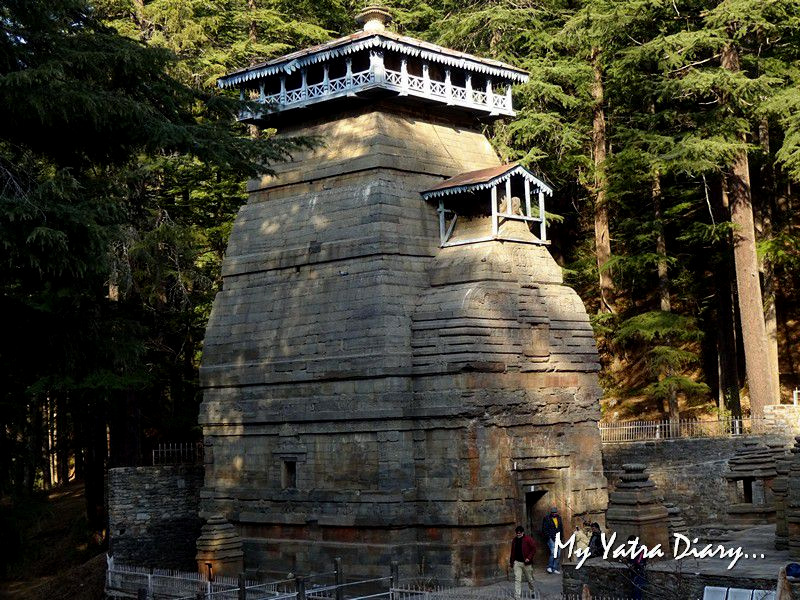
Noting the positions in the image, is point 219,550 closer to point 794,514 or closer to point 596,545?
point 596,545

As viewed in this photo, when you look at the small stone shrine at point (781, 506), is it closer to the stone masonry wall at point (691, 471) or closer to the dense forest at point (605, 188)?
the stone masonry wall at point (691, 471)

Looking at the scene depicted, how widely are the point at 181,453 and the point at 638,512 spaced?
1799 centimetres

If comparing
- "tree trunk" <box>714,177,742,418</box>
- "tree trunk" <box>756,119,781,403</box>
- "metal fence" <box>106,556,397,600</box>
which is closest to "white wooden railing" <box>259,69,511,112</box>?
"tree trunk" <box>756,119,781,403</box>

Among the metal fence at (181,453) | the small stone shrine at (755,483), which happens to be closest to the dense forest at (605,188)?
the metal fence at (181,453)

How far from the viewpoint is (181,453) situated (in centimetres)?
3500

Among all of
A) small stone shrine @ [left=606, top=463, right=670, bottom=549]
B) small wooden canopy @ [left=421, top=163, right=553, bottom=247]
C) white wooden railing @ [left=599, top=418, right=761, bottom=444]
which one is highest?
small wooden canopy @ [left=421, top=163, right=553, bottom=247]

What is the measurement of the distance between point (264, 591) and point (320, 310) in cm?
662

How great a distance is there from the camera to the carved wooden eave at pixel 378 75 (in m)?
28.2

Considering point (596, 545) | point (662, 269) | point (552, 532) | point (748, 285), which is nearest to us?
point (596, 545)

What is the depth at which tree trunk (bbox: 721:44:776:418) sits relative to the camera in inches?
1268

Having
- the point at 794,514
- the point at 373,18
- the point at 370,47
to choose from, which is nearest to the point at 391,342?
the point at 370,47

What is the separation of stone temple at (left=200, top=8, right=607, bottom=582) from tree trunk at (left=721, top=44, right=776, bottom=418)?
5.64 m

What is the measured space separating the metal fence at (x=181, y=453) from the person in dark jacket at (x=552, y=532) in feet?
38.1

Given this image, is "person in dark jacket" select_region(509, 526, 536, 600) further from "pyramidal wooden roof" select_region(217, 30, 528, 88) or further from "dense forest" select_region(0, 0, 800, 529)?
"pyramidal wooden roof" select_region(217, 30, 528, 88)
